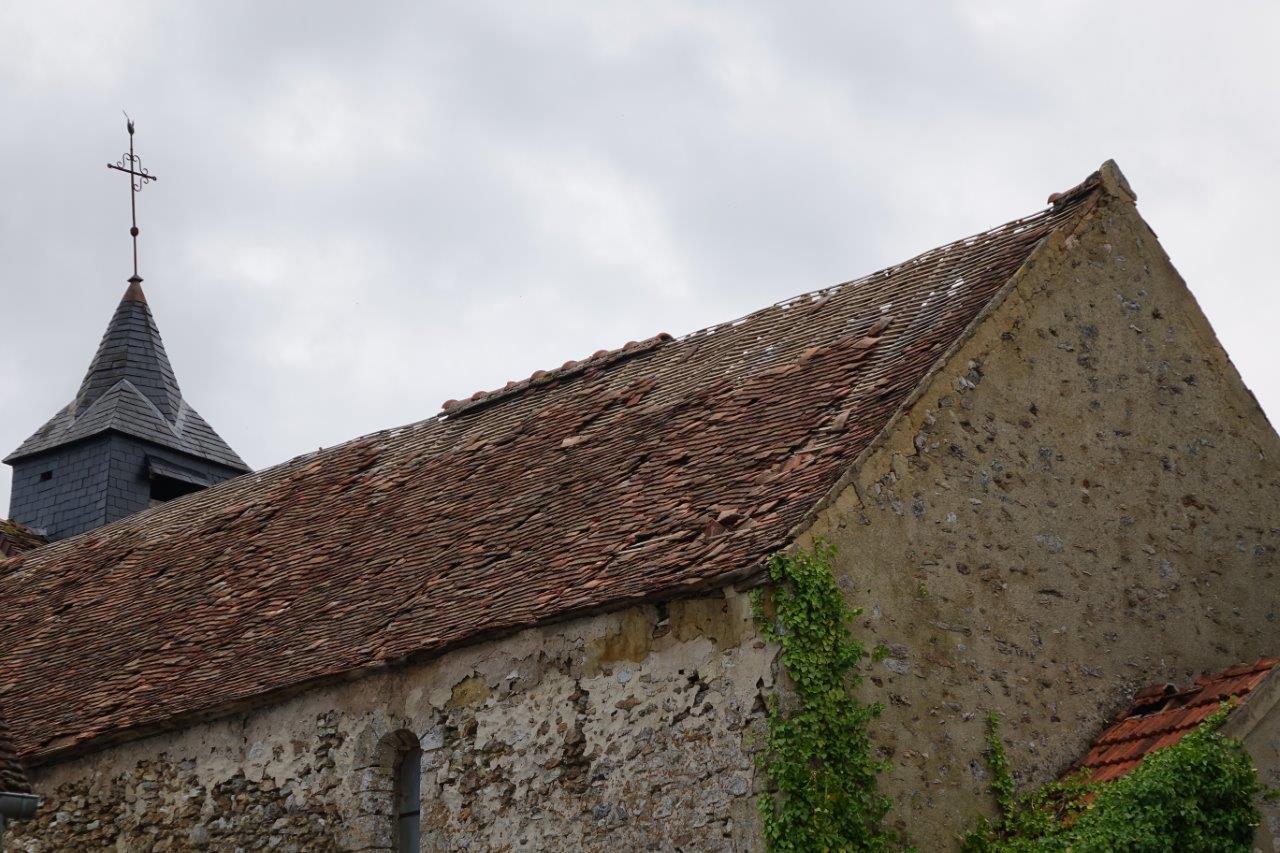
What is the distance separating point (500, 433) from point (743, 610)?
18.8 ft

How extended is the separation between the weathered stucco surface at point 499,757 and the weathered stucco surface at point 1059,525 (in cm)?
103

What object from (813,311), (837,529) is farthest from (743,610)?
(813,311)

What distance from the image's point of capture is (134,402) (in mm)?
25016

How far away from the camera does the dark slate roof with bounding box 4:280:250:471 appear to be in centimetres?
2473

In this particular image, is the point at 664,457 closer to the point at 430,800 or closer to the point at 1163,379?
the point at 430,800

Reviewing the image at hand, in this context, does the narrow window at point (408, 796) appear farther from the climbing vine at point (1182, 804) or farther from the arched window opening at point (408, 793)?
the climbing vine at point (1182, 804)

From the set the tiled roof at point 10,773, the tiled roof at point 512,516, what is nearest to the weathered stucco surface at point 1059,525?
the tiled roof at point 512,516

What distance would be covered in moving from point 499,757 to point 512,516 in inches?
95.0

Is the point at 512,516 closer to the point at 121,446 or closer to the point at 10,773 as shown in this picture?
the point at 10,773

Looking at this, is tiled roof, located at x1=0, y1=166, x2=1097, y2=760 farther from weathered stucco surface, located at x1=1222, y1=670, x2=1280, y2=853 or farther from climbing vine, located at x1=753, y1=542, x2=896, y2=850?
weathered stucco surface, located at x1=1222, y1=670, x2=1280, y2=853

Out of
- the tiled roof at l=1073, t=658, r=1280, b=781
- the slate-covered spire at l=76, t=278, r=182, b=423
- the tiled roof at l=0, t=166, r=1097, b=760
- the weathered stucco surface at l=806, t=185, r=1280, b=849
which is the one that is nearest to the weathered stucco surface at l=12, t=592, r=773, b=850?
the tiled roof at l=0, t=166, r=1097, b=760

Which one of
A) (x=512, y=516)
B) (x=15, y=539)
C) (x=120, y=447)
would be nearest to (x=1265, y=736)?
(x=512, y=516)

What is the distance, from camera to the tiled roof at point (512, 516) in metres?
11.2

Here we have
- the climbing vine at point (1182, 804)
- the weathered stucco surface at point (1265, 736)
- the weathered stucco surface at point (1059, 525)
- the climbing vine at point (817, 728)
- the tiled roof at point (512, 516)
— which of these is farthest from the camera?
the tiled roof at point (512, 516)
